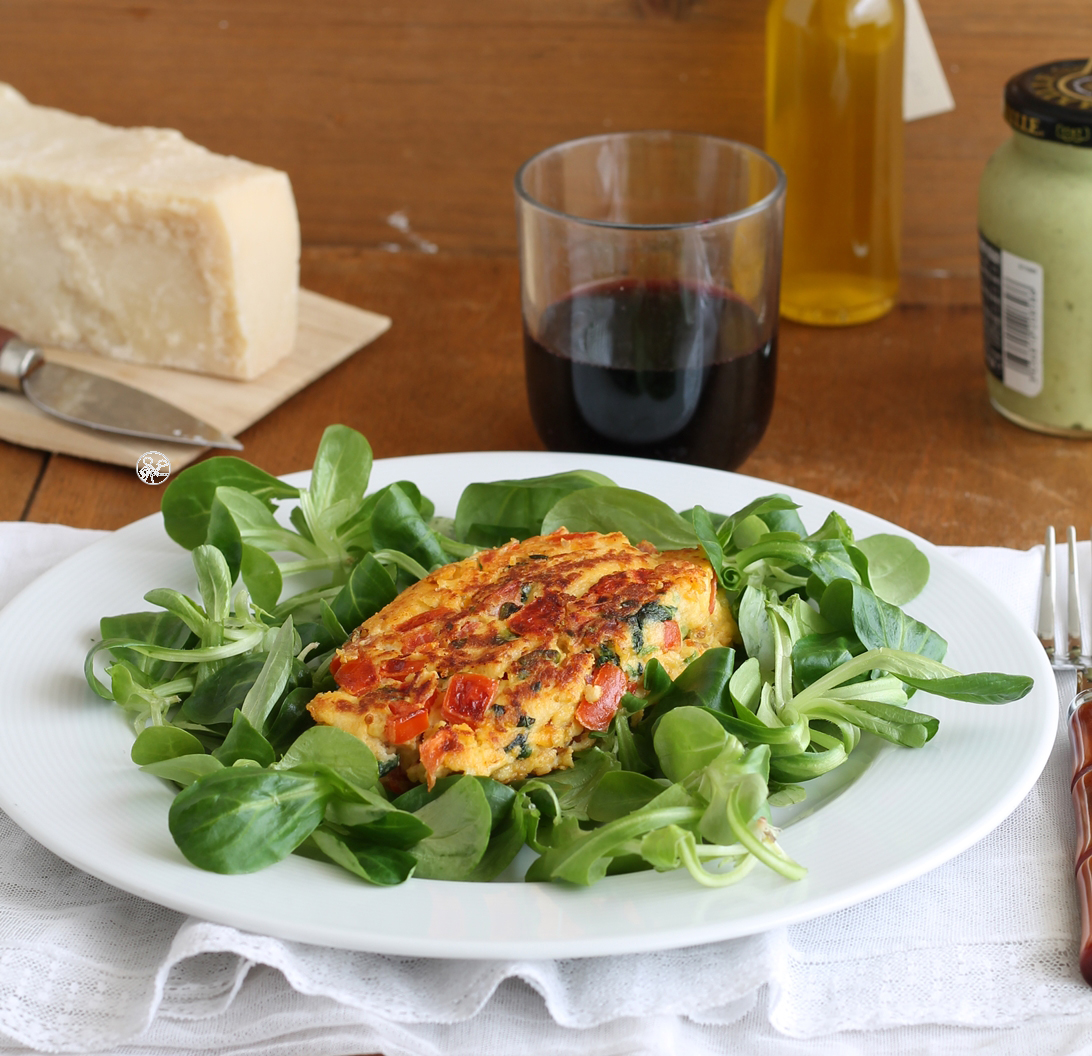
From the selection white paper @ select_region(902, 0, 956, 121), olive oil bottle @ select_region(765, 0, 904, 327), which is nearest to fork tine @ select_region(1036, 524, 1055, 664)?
olive oil bottle @ select_region(765, 0, 904, 327)

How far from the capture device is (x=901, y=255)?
206 cm

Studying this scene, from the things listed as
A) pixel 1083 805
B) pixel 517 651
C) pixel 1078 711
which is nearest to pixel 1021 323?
pixel 1078 711

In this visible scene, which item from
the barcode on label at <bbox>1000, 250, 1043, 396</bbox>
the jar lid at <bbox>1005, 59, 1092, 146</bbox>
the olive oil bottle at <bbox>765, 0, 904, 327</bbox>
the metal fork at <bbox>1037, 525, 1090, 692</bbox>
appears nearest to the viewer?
the metal fork at <bbox>1037, 525, 1090, 692</bbox>

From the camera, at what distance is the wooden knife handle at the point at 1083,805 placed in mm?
867

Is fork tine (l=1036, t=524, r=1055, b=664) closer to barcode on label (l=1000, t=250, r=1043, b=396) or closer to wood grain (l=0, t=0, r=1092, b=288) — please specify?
barcode on label (l=1000, t=250, r=1043, b=396)

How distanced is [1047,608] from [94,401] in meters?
1.16

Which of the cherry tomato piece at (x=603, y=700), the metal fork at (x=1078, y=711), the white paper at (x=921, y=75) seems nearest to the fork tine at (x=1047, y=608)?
the metal fork at (x=1078, y=711)

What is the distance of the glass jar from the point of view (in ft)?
4.86

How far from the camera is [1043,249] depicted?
1534 millimetres

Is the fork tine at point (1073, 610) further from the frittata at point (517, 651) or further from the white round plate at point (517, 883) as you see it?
the frittata at point (517, 651)

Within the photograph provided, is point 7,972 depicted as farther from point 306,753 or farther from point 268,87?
point 268,87

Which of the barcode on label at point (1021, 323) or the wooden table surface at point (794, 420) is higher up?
the barcode on label at point (1021, 323)

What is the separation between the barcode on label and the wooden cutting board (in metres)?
0.87

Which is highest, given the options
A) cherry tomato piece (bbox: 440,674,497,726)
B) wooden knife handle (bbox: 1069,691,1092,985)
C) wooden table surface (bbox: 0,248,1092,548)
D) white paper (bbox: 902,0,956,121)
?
white paper (bbox: 902,0,956,121)
